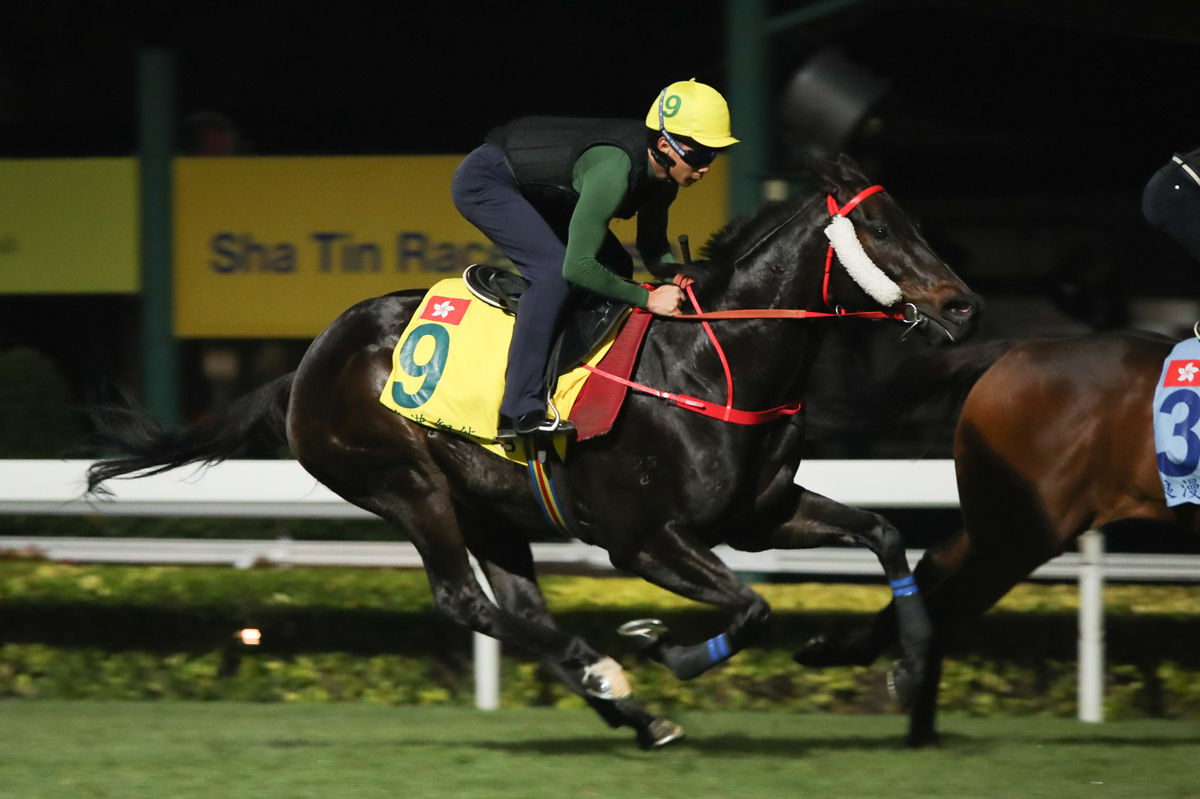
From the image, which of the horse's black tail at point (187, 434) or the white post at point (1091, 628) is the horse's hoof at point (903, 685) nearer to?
the white post at point (1091, 628)

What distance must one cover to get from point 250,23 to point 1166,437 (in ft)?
20.0

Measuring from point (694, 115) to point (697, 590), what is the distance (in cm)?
118

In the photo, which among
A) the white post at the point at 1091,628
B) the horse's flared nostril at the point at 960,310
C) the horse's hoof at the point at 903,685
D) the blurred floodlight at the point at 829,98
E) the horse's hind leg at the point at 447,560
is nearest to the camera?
the horse's flared nostril at the point at 960,310

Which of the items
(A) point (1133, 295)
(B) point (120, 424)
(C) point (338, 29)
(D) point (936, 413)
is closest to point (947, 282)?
(D) point (936, 413)

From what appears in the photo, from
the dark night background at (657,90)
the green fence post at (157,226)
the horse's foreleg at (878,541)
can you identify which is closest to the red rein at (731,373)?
the horse's foreleg at (878,541)

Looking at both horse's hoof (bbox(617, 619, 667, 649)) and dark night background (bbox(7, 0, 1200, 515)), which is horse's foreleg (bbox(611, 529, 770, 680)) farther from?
dark night background (bbox(7, 0, 1200, 515))

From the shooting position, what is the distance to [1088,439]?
4855 millimetres

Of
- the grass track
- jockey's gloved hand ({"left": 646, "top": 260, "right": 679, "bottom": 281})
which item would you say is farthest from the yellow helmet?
the grass track

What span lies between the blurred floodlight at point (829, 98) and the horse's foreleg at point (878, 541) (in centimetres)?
223

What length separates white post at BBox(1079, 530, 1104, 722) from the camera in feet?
17.2

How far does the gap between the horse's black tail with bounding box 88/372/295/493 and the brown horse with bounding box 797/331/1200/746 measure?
202 centimetres

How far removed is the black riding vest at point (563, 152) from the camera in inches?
161

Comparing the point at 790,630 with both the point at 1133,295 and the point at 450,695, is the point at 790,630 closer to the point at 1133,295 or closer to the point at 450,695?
the point at 450,695

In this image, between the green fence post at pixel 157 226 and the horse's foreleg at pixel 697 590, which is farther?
the green fence post at pixel 157 226
